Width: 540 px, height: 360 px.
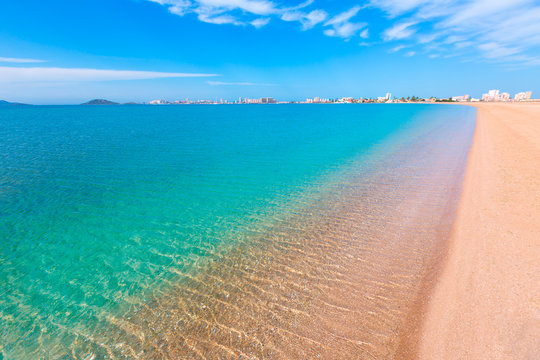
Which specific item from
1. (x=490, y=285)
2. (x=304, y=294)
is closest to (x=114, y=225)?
(x=304, y=294)

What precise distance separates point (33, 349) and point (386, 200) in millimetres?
14570

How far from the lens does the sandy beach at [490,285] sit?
4891mm

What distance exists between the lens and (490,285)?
6316mm

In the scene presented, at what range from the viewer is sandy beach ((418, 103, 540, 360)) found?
16.0 ft

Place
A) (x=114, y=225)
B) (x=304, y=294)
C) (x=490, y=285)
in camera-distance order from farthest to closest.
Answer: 1. (x=114, y=225)
2. (x=304, y=294)
3. (x=490, y=285)

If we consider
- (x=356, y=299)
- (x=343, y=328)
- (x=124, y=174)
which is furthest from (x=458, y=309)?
(x=124, y=174)

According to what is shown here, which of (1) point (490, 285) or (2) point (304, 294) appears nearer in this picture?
(1) point (490, 285)

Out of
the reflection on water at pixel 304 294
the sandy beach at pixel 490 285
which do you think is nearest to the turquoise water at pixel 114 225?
the reflection on water at pixel 304 294

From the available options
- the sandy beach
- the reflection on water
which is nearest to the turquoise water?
the reflection on water

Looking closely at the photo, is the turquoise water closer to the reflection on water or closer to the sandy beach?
the reflection on water

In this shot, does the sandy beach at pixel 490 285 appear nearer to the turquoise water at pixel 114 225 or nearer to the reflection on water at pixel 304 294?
the reflection on water at pixel 304 294

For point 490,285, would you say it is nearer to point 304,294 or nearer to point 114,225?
point 304,294

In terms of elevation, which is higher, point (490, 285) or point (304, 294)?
point (490, 285)

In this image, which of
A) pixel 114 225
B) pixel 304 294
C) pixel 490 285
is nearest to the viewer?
pixel 490 285
